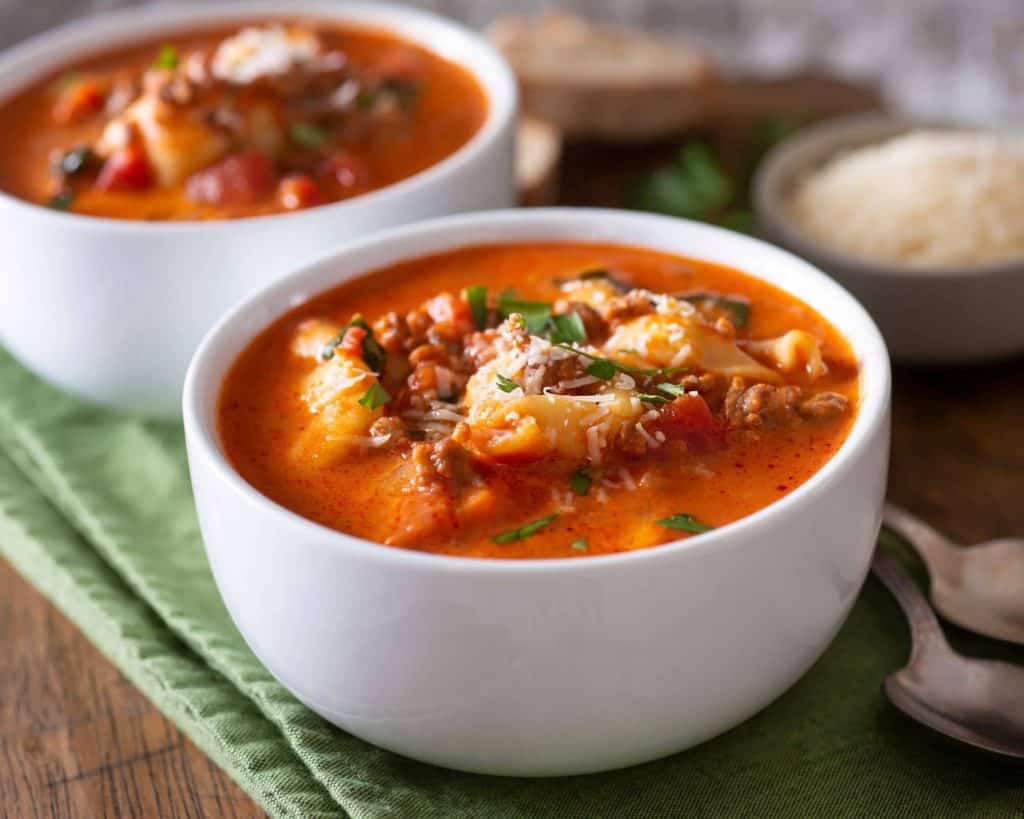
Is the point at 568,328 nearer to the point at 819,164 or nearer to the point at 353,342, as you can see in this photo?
the point at 353,342

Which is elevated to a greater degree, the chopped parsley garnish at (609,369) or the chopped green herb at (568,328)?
the chopped parsley garnish at (609,369)

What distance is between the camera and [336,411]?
7.80 feet

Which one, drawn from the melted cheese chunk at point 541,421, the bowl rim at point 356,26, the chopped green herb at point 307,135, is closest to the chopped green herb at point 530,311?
the melted cheese chunk at point 541,421

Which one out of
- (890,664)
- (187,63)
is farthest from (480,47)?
(890,664)

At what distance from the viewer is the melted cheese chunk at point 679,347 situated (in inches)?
95.0

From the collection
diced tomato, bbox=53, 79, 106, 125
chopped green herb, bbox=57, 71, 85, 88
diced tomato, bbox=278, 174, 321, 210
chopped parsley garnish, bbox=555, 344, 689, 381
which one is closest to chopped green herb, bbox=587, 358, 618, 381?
chopped parsley garnish, bbox=555, 344, 689, 381

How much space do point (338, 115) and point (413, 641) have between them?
1.87m

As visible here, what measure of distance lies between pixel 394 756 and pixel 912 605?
1.04 meters

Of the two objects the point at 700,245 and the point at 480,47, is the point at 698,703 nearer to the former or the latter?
the point at 700,245

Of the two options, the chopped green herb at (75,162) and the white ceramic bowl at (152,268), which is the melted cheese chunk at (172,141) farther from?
the white ceramic bowl at (152,268)

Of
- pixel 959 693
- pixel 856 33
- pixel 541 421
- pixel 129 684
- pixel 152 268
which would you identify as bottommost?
pixel 856 33

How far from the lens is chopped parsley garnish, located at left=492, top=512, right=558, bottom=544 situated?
2.11 m

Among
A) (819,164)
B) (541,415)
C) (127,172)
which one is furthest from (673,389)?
(819,164)

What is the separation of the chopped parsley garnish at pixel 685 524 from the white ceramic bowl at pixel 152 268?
4.28 feet
